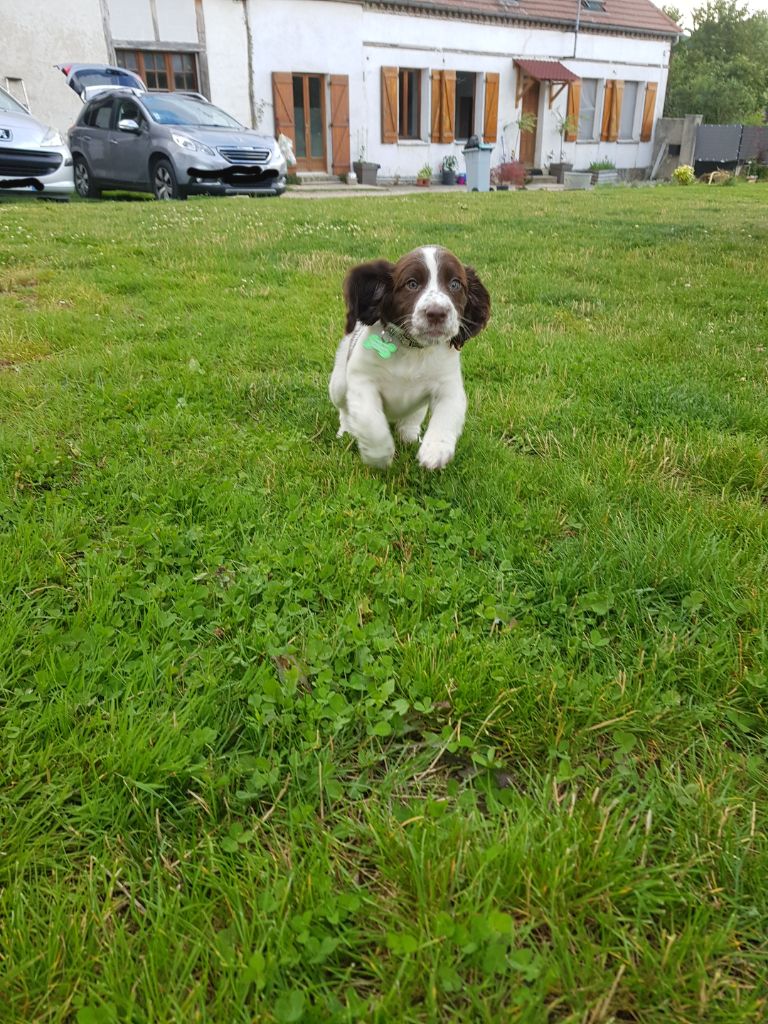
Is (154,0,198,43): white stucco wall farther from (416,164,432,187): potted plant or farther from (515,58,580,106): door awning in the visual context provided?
(515,58,580,106): door awning

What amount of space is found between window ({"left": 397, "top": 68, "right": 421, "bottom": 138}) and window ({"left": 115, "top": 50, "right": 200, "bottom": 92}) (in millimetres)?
7323

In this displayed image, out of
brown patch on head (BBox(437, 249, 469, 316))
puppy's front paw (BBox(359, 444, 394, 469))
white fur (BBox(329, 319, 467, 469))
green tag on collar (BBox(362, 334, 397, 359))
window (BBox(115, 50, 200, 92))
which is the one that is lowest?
puppy's front paw (BBox(359, 444, 394, 469))

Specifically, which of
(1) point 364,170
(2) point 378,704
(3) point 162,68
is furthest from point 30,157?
(2) point 378,704

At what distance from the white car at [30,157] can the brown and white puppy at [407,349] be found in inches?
472

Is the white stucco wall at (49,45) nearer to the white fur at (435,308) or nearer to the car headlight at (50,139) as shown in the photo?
the car headlight at (50,139)

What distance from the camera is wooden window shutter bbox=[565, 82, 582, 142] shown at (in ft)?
93.5

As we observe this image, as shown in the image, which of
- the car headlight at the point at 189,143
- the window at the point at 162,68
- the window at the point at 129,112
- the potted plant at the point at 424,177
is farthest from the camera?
the potted plant at the point at 424,177

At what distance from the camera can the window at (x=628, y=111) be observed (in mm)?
30828

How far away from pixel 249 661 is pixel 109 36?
78.1ft

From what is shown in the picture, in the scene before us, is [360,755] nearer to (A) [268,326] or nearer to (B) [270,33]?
(A) [268,326]

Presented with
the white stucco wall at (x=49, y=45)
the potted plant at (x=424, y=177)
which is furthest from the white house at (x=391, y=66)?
the potted plant at (x=424, y=177)

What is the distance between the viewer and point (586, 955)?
1.27 metres

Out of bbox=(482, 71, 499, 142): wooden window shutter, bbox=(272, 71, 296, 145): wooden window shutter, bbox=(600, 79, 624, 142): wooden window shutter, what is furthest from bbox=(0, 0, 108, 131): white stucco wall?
bbox=(600, 79, 624, 142): wooden window shutter

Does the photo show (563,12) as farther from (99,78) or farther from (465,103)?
(99,78)
